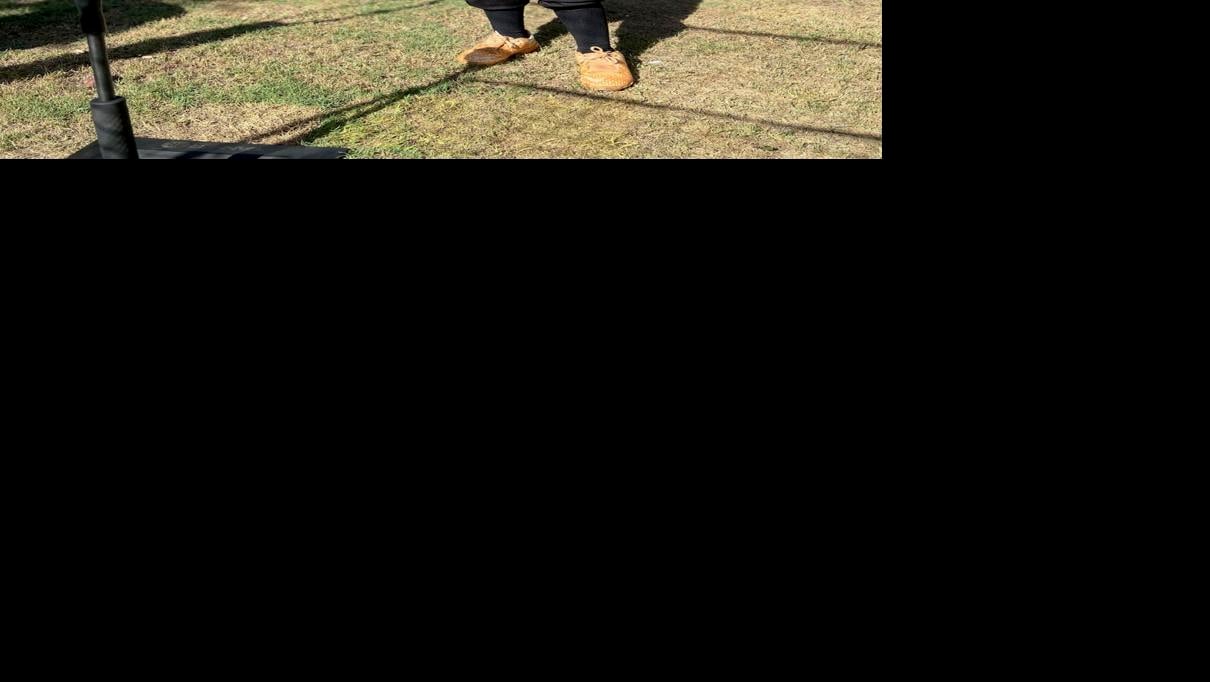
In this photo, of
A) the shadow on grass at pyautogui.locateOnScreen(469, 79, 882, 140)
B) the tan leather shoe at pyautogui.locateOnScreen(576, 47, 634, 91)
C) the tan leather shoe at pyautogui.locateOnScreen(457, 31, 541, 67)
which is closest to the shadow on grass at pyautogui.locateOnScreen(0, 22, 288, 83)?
the tan leather shoe at pyautogui.locateOnScreen(457, 31, 541, 67)

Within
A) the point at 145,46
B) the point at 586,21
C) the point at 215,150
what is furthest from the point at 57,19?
the point at 586,21

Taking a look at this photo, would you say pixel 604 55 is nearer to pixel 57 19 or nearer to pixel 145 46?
pixel 145 46

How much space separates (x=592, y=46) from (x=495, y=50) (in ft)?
1.44

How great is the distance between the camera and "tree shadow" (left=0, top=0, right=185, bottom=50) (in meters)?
4.71

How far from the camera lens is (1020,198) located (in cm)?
153

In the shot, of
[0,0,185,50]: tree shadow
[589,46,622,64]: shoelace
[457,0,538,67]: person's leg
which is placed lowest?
[589,46,622,64]: shoelace

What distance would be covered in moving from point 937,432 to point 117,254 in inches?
50.5

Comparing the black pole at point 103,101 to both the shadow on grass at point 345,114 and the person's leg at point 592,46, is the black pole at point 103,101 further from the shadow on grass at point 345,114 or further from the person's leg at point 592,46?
the person's leg at point 592,46

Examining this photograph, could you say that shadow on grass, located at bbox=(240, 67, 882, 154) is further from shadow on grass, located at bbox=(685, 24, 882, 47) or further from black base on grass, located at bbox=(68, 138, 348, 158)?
shadow on grass, located at bbox=(685, 24, 882, 47)

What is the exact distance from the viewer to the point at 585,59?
4.08 metres

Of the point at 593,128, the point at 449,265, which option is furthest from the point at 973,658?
the point at 593,128

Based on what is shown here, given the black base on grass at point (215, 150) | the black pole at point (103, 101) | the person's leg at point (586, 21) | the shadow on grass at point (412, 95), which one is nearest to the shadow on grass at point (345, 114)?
the shadow on grass at point (412, 95)

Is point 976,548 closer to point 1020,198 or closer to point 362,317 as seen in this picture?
point 1020,198

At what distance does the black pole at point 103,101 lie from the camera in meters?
2.33
